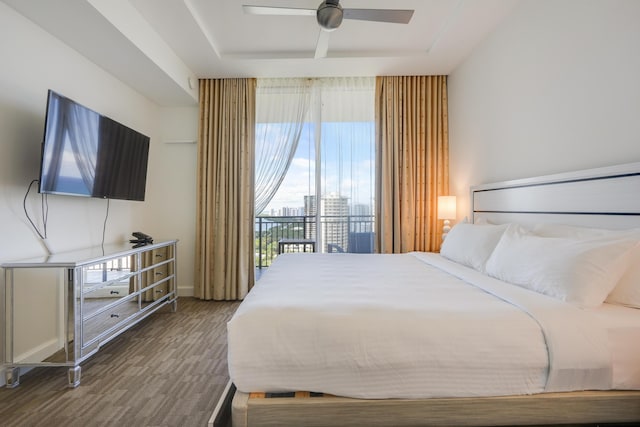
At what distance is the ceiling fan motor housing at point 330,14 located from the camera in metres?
2.08

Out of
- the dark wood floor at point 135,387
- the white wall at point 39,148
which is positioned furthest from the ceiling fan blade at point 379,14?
the dark wood floor at point 135,387

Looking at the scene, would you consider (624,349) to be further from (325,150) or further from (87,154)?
(87,154)

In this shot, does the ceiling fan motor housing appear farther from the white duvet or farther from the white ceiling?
the white duvet

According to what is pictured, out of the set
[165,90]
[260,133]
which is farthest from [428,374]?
[165,90]

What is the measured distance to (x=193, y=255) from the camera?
3.77 metres

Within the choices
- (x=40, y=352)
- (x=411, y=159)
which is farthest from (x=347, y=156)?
(x=40, y=352)

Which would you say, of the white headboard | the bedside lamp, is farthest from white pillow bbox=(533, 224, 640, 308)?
the bedside lamp

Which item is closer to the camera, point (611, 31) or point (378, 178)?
point (611, 31)

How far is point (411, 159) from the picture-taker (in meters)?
3.59

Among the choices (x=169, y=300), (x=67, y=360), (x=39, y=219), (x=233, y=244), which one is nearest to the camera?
(x=67, y=360)

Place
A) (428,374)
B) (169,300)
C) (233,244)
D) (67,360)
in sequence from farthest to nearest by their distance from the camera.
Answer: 1. (233,244)
2. (169,300)
3. (67,360)
4. (428,374)

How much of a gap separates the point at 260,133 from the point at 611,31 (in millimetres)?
3169

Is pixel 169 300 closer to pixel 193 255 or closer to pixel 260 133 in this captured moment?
pixel 193 255

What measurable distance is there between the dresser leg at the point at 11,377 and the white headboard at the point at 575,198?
11.9 feet
